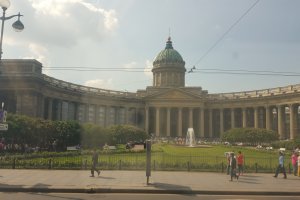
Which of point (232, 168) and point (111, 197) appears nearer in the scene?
point (111, 197)

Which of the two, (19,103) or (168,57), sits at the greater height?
(168,57)

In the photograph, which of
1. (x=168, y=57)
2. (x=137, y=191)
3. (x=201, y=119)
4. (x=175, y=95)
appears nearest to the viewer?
(x=137, y=191)

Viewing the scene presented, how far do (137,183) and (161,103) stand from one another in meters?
121

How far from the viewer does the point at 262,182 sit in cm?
2930

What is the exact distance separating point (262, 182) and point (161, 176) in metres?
7.80

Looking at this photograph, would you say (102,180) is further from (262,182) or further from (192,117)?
(192,117)

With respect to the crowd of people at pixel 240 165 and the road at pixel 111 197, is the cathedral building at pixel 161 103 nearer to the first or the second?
the crowd of people at pixel 240 165

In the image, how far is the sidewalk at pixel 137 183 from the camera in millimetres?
24156

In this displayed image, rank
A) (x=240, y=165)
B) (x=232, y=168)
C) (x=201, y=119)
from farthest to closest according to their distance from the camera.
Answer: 1. (x=201, y=119)
2. (x=240, y=165)
3. (x=232, y=168)

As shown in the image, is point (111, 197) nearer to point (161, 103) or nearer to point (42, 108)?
point (42, 108)

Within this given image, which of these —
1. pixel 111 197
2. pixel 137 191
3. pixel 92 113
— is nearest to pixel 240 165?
pixel 137 191

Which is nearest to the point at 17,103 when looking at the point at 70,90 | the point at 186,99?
the point at 70,90

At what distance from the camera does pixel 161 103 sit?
484 ft

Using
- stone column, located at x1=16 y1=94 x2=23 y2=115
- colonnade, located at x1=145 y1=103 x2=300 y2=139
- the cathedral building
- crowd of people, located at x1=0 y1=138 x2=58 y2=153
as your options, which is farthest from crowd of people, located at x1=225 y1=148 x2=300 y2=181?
colonnade, located at x1=145 y1=103 x2=300 y2=139
